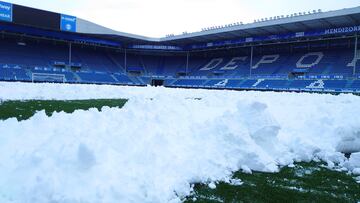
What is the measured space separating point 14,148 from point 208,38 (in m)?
39.0

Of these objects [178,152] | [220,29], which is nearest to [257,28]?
[220,29]

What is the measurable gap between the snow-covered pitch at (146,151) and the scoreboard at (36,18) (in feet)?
103

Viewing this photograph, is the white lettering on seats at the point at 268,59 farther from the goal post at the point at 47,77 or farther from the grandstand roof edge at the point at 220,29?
the goal post at the point at 47,77

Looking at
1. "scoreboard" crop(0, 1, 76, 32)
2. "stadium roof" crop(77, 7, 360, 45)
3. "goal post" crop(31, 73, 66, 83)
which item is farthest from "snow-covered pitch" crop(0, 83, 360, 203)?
"goal post" crop(31, 73, 66, 83)

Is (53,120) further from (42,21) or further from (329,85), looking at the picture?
(42,21)

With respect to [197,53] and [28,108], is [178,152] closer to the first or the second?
[28,108]

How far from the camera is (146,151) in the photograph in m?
4.35

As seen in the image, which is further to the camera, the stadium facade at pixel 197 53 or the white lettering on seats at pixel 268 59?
the white lettering on seats at pixel 268 59

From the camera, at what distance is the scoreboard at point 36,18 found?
32.8 meters

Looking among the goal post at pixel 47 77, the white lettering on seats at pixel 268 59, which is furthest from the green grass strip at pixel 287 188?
the white lettering on seats at pixel 268 59

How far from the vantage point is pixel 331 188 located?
434 centimetres

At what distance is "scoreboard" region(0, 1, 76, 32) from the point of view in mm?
32750

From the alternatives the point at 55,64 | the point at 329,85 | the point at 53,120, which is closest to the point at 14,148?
the point at 53,120

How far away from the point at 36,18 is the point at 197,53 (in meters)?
23.7
